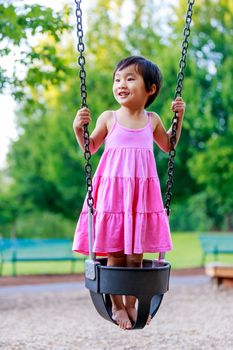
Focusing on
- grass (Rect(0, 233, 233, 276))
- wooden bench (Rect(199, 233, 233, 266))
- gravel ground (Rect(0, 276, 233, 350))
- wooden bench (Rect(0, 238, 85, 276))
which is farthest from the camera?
grass (Rect(0, 233, 233, 276))

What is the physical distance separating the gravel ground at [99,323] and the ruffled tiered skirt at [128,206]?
3161 mm

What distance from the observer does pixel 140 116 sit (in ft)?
13.9

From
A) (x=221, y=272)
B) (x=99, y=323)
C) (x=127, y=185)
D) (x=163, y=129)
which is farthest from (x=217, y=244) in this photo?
(x=127, y=185)

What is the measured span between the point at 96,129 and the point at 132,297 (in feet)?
3.65

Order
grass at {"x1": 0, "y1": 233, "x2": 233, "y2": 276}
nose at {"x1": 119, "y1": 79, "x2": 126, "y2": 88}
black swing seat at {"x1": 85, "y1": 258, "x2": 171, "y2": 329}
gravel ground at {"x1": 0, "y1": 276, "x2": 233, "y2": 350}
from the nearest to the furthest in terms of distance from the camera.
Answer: black swing seat at {"x1": 85, "y1": 258, "x2": 171, "y2": 329} < nose at {"x1": 119, "y1": 79, "x2": 126, "y2": 88} < gravel ground at {"x1": 0, "y1": 276, "x2": 233, "y2": 350} < grass at {"x1": 0, "y1": 233, "x2": 233, "y2": 276}

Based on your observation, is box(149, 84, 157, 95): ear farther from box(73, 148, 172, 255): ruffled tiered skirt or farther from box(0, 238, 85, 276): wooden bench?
box(0, 238, 85, 276): wooden bench

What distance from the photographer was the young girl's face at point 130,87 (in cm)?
405

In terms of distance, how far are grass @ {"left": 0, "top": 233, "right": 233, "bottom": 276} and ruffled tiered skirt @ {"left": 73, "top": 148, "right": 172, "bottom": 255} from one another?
13171 mm

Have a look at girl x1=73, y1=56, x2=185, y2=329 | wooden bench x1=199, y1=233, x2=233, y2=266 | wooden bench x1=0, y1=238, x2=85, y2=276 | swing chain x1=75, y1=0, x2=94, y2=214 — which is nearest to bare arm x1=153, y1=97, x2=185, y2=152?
girl x1=73, y1=56, x2=185, y2=329

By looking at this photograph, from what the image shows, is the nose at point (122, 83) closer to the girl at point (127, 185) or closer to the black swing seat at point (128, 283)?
the girl at point (127, 185)

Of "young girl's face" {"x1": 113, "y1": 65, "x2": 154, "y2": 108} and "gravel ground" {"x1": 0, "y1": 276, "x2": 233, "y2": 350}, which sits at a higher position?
"young girl's face" {"x1": 113, "y1": 65, "x2": 154, "y2": 108}

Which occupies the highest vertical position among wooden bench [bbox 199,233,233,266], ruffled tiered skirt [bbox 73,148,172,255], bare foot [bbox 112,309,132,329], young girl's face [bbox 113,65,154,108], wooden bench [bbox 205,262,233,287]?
young girl's face [bbox 113,65,154,108]

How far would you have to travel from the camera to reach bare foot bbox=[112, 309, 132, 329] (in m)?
4.08

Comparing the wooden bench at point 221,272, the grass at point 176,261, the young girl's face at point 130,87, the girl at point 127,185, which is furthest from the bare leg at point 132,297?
the grass at point 176,261
